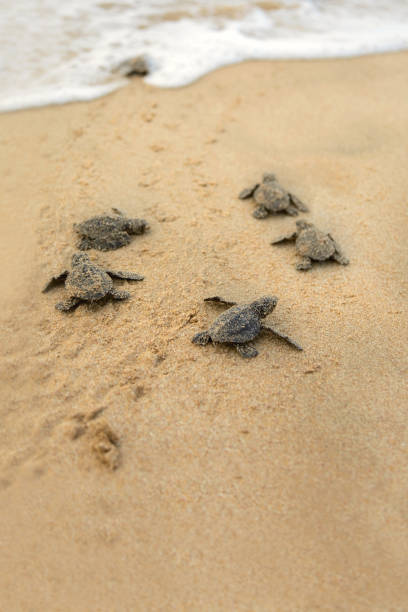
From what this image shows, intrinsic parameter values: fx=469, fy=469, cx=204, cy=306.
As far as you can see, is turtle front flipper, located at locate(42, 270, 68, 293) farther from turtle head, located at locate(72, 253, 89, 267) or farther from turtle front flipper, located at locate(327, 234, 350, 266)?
turtle front flipper, located at locate(327, 234, 350, 266)

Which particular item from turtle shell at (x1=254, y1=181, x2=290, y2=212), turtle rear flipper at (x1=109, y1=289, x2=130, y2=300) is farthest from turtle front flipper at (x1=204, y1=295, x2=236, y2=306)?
turtle shell at (x1=254, y1=181, x2=290, y2=212)

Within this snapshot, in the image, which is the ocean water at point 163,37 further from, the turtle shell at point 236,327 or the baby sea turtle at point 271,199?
the turtle shell at point 236,327

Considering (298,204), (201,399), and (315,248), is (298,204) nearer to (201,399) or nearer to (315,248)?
(315,248)

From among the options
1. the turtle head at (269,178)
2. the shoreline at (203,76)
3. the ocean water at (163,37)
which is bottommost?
the turtle head at (269,178)

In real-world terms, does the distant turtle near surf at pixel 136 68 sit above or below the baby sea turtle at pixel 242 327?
above

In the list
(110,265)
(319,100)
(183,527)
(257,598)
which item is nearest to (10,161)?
(110,265)

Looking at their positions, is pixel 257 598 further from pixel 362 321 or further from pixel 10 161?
pixel 10 161

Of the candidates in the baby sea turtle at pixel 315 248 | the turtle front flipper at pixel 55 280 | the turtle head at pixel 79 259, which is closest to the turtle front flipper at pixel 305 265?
the baby sea turtle at pixel 315 248
